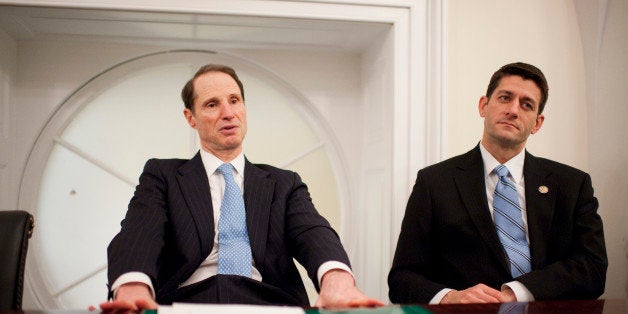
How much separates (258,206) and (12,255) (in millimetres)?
710

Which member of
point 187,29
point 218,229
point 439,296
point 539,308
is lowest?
point 439,296

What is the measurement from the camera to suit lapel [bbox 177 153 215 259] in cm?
177

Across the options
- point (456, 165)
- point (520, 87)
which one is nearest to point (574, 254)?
point (456, 165)

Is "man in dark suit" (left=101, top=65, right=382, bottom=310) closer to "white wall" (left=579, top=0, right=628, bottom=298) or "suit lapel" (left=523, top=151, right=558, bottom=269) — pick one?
"suit lapel" (left=523, top=151, right=558, bottom=269)

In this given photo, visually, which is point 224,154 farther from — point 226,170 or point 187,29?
point 187,29

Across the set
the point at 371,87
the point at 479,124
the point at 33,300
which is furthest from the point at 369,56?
the point at 33,300

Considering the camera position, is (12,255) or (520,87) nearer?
(12,255)

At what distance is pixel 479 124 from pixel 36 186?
2.26 meters

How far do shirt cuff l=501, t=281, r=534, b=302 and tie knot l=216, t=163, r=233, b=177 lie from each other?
3.15 feet

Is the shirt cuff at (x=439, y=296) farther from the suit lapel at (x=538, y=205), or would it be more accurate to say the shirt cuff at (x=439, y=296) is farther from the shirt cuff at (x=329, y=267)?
the shirt cuff at (x=329, y=267)

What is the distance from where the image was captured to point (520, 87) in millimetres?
2137

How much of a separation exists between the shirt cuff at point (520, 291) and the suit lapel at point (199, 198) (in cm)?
95

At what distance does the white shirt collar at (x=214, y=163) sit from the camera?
192cm

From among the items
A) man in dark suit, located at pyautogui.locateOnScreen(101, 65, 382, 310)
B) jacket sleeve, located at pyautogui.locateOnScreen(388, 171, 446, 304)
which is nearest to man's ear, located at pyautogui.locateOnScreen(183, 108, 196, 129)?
man in dark suit, located at pyautogui.locateOnScreen(101, 65, 382, 310)
